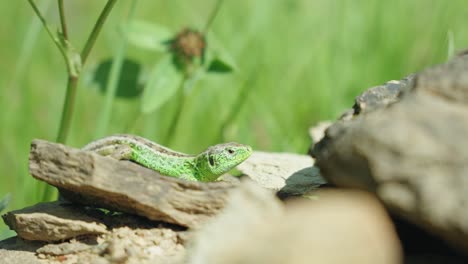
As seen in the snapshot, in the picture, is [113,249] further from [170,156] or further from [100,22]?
[170,156]

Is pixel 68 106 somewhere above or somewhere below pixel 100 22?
below

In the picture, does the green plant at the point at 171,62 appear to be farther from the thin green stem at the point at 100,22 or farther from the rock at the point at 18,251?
the rock at the point at 18,251

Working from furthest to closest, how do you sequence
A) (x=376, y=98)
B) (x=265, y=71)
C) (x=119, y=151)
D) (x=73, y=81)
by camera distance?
(x=265, y=71) < (x=119, y=151) < (x=73, y=81) < (x=376, y=98)

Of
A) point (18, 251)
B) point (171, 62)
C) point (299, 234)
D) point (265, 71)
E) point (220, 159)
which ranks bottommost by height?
point (18, 251)

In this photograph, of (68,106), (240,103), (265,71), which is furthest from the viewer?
(265,71)

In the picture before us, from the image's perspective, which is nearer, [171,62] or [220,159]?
[220,159]

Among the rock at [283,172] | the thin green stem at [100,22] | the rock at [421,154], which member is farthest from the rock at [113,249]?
the thin green stem at [100,22]

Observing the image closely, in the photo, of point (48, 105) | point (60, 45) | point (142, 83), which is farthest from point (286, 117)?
point (60, 45)

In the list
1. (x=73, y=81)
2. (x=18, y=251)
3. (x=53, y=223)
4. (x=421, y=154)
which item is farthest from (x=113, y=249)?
(x=421, y=154)
